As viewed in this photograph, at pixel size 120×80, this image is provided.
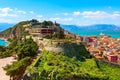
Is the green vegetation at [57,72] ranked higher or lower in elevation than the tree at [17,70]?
higher

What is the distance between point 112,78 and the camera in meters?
24.0

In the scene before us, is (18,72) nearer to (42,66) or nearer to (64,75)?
(42,66)

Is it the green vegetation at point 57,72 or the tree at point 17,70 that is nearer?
the green vegetation at point 57,72

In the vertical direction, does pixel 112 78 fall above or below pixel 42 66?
below

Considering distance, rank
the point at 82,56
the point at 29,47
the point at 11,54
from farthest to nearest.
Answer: the point at 11,54 → the point at 29,47 → the point at 82,56

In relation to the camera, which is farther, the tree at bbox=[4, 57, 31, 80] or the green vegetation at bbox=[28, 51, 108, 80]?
the tree at bbox=[4, 57, 31, 80]

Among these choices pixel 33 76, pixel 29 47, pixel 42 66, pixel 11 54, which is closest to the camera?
pixel 33 76

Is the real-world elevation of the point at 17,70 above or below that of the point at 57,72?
below

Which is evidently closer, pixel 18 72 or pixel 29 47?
pixel 18 72

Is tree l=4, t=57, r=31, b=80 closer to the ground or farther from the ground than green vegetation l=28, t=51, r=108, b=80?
closer to the ground

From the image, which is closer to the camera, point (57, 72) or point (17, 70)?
point (57, 72)

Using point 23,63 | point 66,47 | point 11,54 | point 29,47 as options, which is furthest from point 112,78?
point 11,54

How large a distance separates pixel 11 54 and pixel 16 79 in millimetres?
19567

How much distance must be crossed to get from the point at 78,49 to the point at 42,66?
9.89 meters
